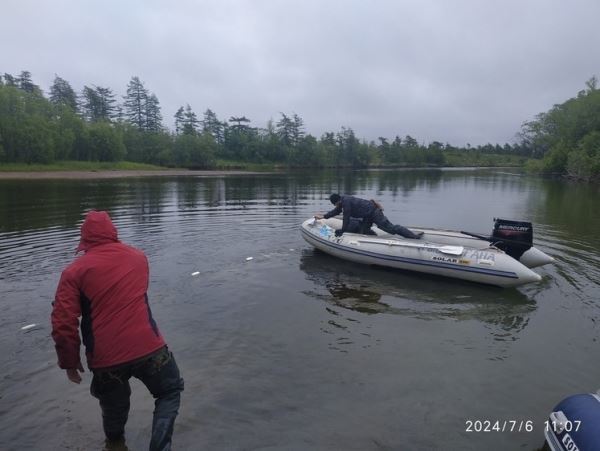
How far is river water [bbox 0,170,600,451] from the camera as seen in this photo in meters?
4.48

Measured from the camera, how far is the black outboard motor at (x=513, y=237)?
9.45m

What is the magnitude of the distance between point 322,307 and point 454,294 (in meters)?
3.06

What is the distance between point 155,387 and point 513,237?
8.88 meters

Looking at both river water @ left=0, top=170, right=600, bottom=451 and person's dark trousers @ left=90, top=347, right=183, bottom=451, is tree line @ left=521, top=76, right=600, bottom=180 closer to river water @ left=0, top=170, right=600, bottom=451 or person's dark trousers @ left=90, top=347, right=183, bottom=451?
river water @ left=0, top=170, right=600, bottom=451

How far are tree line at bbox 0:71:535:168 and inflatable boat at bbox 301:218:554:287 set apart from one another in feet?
189

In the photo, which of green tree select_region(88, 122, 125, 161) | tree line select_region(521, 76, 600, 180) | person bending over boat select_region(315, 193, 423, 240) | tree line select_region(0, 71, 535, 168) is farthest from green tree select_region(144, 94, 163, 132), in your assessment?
person bending over boat select_region(315, 193, 423, 240)

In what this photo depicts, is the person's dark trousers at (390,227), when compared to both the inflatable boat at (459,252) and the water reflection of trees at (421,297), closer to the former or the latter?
the inflatable boat at (459,252)

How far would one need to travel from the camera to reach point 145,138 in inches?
3204

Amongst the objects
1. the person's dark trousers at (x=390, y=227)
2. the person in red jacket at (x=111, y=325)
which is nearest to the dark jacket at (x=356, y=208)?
the person's dark trousers at (x=390, y=227)

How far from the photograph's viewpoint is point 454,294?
8.79 meters

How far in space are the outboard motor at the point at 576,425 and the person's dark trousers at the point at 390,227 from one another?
711 centimetres
